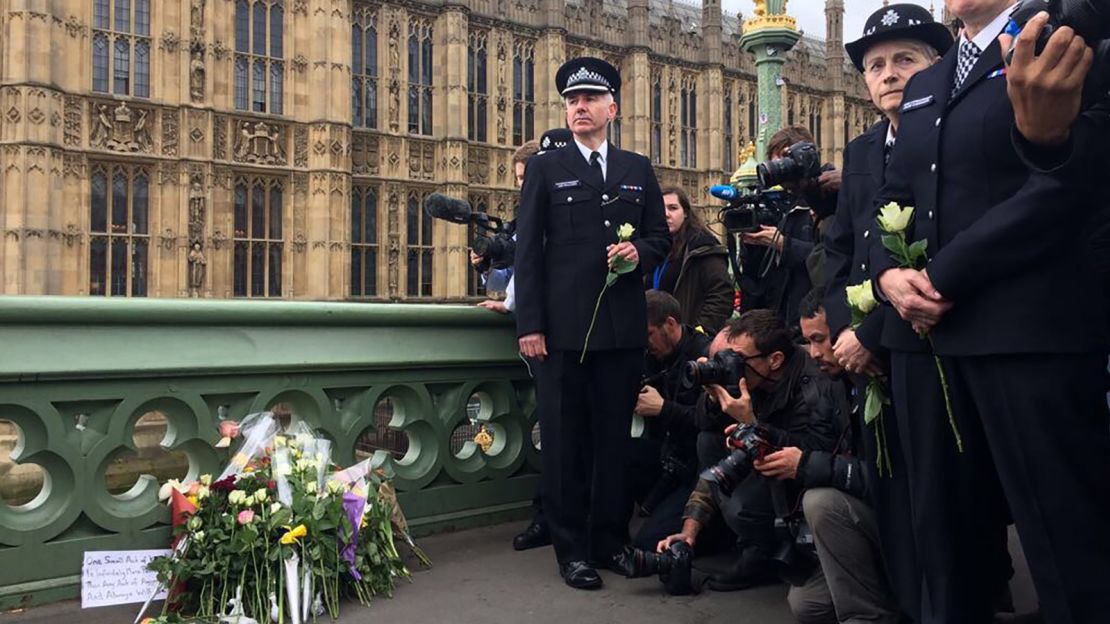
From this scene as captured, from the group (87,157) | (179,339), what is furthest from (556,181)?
(87,157)

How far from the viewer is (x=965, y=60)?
2.25 meters

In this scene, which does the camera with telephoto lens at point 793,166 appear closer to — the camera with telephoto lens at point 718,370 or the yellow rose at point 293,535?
the camera with telephoto lens at point 718,370

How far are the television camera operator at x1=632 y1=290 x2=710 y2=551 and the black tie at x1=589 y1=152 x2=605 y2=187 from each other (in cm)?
61

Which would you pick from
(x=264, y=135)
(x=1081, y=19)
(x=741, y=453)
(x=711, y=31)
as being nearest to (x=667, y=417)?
(x=741, y=453)

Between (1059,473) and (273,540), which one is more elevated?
(1059,473)

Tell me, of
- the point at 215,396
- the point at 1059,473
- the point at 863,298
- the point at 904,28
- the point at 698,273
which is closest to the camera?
the point at 1059,473

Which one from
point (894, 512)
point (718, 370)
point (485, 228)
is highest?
point (485, 228)

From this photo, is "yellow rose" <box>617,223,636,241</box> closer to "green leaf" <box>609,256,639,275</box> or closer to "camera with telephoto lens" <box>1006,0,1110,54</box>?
"green leaf" <box>609,256,639,275</box>

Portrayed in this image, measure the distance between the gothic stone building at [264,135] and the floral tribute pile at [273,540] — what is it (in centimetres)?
1475

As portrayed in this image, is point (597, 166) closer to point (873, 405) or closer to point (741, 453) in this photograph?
point (741, 453)

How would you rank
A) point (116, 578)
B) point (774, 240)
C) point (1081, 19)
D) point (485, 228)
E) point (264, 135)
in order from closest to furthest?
1. point (1081, 19)
2. point (116, 578)
3. point (774, 240)
4. point (485, 228)
5. point (264, 135)

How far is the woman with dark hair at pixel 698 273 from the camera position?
471cm

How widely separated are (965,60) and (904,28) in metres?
0.56

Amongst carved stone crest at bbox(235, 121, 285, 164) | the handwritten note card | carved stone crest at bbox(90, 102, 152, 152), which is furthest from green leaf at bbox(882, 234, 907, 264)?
carved stone crest at bbox(235, 121, 285, 164)
